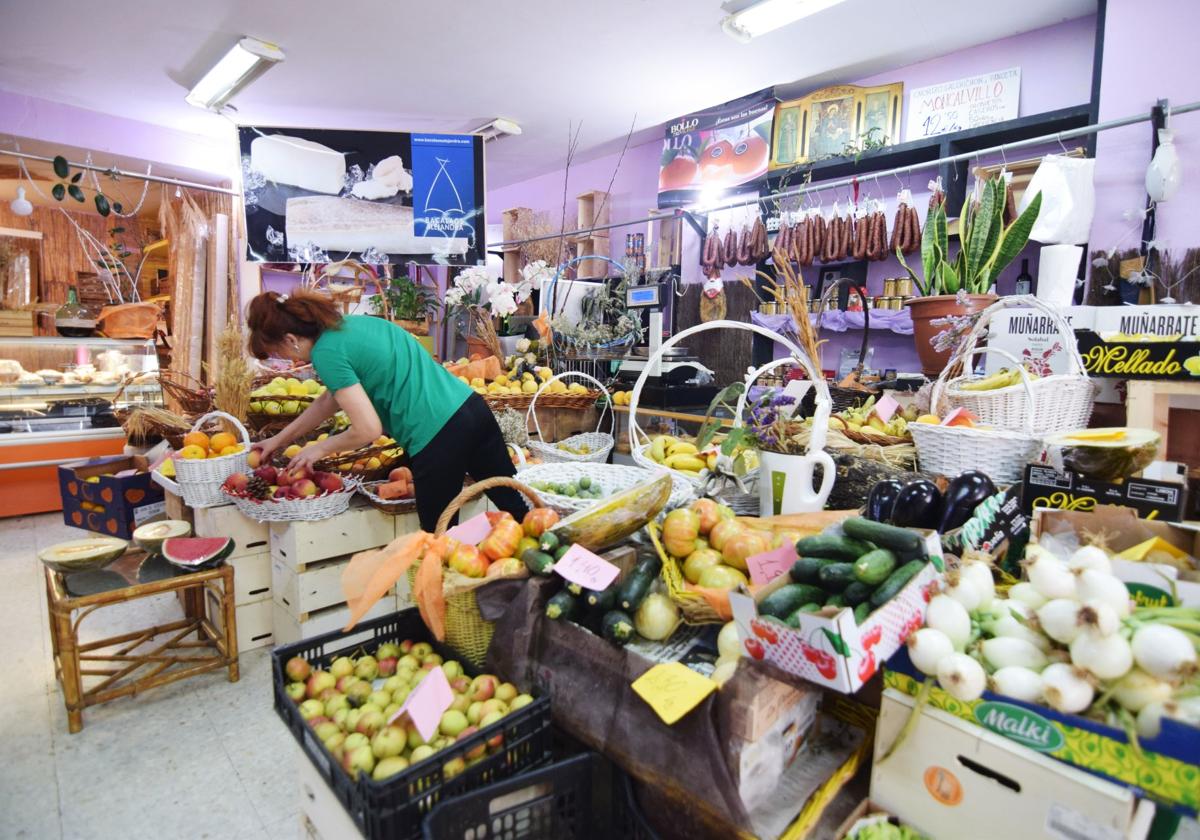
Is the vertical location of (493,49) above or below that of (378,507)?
above

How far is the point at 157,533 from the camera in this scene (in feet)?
8.89

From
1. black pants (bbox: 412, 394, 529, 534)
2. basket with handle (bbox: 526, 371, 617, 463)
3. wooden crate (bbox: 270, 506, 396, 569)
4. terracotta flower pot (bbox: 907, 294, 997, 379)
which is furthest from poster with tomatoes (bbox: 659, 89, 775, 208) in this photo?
wooden crate (bbox: 270, 506, 396, 569)

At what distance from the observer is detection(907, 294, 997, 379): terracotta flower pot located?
2725mm

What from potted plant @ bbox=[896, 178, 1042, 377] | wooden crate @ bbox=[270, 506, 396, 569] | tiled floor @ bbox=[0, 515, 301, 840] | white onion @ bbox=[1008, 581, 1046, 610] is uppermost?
potted plant @ bbox=[896, 178, 1042, 377]

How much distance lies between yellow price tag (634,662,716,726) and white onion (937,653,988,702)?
13.3 inches

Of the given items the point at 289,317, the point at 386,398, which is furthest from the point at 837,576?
the point at 289,317

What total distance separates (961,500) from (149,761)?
2.62 m

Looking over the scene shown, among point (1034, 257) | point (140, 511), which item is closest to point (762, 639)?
point (140, 511)

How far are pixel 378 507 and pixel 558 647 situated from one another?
195 centimetres

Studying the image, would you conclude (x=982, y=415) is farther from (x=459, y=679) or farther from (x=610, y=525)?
(x=459, y=679)

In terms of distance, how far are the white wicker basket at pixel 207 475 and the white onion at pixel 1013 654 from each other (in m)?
2.83

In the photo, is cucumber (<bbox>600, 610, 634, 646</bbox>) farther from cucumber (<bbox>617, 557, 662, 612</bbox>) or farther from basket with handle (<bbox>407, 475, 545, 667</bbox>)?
basket with handle (<bbox>407, 475, 545, 667</bbox>)

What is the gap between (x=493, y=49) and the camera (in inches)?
185

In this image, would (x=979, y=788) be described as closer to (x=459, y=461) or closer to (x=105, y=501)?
(x=459, y=461)
